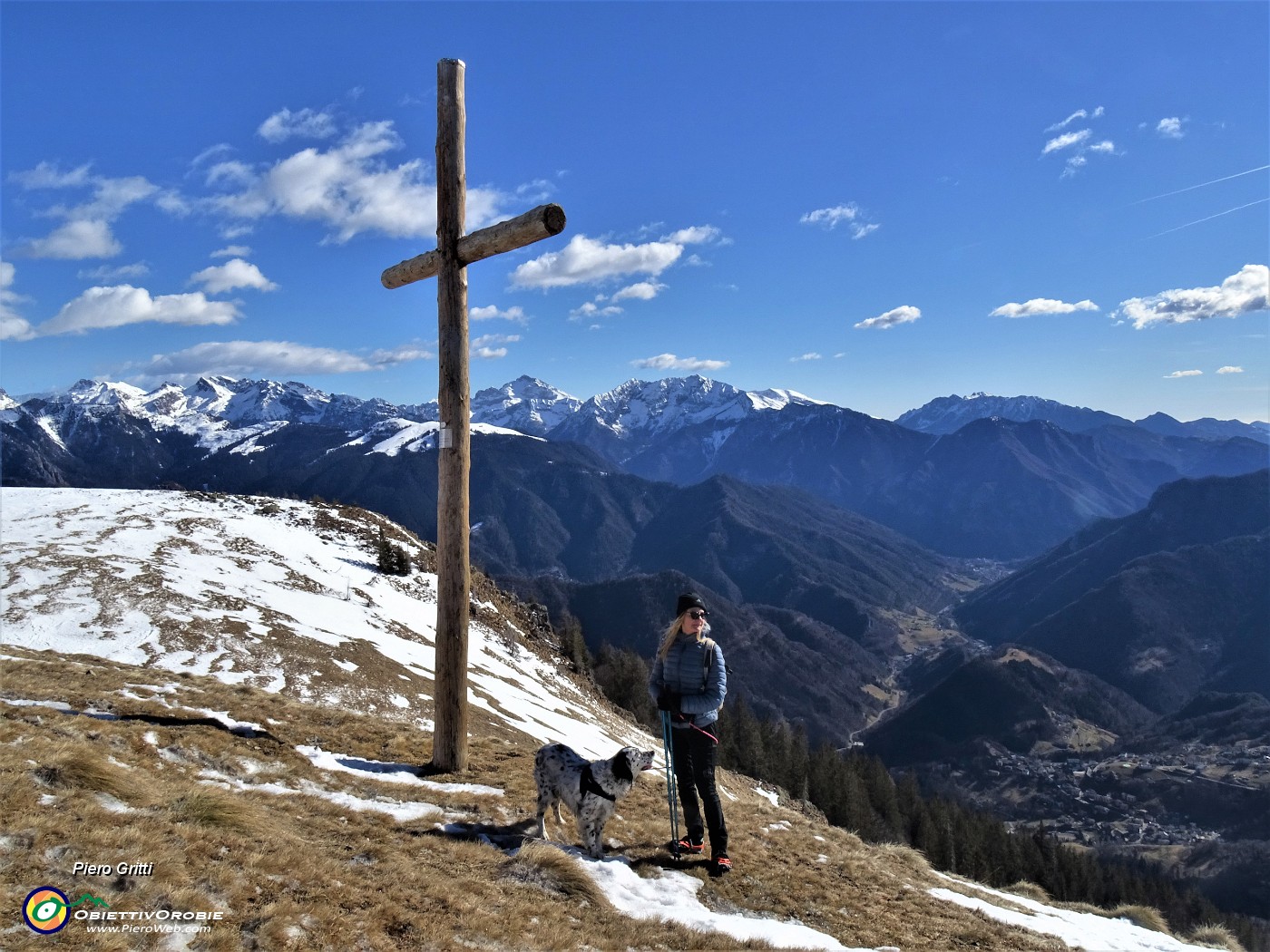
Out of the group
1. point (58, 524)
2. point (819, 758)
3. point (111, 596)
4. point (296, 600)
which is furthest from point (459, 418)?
point (819, 758)

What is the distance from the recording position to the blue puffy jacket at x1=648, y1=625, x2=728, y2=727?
31.6 ft

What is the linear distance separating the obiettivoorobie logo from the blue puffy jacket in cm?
627

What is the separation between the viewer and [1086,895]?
298 feet

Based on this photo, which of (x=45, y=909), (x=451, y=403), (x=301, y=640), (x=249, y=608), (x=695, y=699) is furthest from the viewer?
(x=249, y=608)

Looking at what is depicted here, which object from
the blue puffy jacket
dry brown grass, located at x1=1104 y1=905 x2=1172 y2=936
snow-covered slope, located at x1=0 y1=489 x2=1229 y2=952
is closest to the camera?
the blue puffy jacket

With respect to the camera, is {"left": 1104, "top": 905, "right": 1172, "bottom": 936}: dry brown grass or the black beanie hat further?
{"left": 1104, "top": 905, "right": 1172, "bottom": 936}: dry brown grass

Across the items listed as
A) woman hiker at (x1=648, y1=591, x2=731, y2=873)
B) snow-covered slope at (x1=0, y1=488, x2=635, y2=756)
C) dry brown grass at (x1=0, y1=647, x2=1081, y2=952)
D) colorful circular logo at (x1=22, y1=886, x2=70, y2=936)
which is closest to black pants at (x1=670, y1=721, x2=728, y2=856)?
woman hiker at (x1=648, y1=591, x2=731, y2=873)

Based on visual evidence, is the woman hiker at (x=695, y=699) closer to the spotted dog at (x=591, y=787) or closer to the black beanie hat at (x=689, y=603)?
the black beanie hat at (x=689, y=603)

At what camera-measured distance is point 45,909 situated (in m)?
5.28

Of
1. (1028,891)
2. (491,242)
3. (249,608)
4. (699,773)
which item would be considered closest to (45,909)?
(699,773)

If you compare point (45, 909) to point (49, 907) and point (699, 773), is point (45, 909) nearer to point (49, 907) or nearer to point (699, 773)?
point (49, 907)

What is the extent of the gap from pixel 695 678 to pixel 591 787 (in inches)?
85.4

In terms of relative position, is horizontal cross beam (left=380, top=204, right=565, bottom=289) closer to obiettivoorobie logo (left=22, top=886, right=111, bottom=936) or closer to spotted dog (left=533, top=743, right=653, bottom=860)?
spotted dog (left=533, top=743, right=653, bottom=860)

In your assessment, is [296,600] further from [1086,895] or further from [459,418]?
[1086,895]
